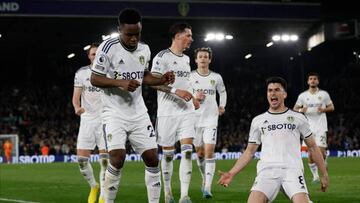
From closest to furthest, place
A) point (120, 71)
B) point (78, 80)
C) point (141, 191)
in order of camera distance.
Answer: point (120, 71) → point (78, 80) → point (141, 191)

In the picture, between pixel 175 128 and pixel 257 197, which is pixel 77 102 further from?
pixel 257 197

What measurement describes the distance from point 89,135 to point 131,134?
3.86m

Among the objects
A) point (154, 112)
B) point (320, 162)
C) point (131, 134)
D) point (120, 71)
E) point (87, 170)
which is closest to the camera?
point (320, 162)

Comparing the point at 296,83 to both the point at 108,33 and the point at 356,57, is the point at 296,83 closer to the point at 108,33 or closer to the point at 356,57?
the point at 356,57

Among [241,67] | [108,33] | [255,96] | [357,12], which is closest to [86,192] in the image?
[108,33]

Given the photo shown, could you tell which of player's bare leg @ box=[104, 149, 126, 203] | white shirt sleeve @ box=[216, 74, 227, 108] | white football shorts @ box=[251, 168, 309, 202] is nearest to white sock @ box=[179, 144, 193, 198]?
player's bare leg @ box=[104, 149, 126, 203]

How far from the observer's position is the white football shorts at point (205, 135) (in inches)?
539

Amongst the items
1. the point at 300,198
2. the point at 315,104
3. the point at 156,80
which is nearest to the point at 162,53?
the point at 156,80

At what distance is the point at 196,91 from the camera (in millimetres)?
14180

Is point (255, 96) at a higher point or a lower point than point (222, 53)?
lower

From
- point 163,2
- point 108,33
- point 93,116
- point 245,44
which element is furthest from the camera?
point 245,44

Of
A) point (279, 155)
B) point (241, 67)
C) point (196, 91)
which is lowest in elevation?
point (279, 155)

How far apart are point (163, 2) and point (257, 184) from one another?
2719cm

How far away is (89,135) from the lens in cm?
1273
